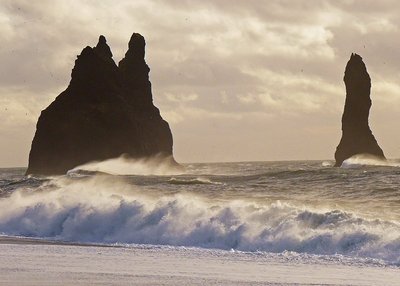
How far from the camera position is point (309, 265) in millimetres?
19969

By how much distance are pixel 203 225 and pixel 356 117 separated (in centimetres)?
11988

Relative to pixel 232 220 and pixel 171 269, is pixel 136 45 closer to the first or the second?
pixel 232 220

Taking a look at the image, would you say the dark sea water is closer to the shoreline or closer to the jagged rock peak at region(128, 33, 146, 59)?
the shoreline

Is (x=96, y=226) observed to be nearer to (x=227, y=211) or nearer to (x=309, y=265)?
(x=227, y=211)

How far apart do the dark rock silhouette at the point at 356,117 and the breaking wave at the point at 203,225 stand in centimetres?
10651

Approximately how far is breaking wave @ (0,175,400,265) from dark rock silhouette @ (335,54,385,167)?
107 metres

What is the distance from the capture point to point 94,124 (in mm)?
138500

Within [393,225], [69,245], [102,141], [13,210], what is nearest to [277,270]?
[393,225]

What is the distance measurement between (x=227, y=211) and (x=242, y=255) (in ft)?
19.3

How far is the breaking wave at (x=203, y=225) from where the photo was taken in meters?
23.4

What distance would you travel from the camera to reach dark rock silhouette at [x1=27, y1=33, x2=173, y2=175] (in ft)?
447

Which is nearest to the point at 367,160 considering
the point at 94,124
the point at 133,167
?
the point at 133,167

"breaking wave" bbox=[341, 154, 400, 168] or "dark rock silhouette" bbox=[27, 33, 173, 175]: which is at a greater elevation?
"dark rock silhouette" bbox=[27, 33, 173, 175]

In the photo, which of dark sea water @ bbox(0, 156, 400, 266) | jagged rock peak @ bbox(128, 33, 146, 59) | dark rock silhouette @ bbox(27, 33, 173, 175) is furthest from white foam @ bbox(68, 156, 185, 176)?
dark sea water @ bbox(0, 156, 400, 266)
